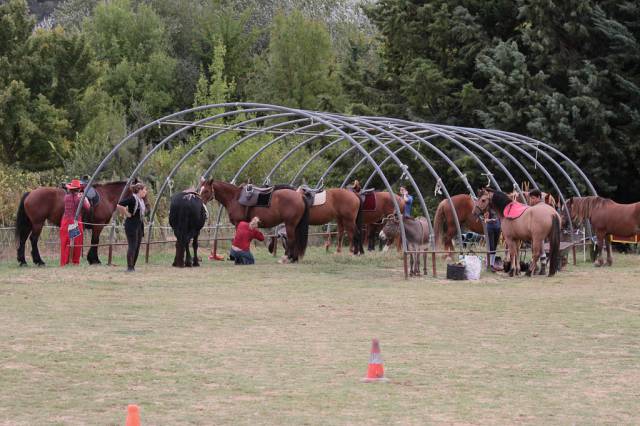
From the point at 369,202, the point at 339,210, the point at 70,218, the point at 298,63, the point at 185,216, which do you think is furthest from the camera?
the point at 298,63

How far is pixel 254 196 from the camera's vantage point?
21.4 metres

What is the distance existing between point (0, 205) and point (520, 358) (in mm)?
16436

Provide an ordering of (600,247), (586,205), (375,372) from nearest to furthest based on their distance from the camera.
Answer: (375,372) → (586,205) → (600,247)

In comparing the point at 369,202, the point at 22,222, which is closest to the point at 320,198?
the point at 369,202

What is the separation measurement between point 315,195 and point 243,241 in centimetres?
218

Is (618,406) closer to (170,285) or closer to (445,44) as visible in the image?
(170,285)

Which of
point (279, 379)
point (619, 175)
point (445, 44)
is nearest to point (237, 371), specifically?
point (279, 379)

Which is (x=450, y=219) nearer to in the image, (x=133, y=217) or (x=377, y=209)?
(x=377, y=209)

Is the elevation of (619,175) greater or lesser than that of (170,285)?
greater

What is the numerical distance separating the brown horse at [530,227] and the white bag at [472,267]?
916 millimetres

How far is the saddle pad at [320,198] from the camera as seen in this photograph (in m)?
23.2

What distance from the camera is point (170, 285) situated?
17438 millimetres

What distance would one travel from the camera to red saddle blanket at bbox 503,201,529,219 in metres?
19.0

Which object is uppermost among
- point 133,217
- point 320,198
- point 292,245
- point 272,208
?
point 320,198
